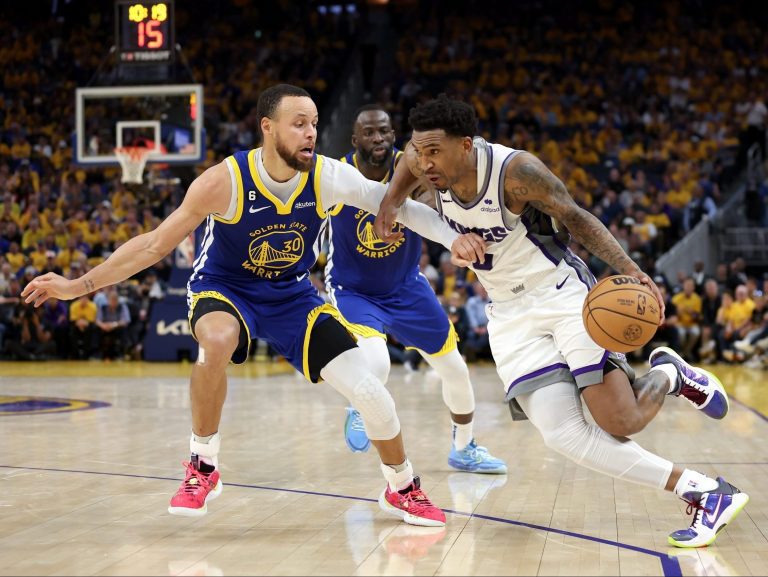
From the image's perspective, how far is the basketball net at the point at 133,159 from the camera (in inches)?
626

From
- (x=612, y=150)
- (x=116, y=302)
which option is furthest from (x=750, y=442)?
(x=612, y=150)

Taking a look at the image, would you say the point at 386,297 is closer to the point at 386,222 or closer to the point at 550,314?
the point at 386,222

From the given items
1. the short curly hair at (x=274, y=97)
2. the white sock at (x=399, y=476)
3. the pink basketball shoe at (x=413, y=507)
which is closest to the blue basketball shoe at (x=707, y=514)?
the pink basketball shoe at (x=413, y=507)

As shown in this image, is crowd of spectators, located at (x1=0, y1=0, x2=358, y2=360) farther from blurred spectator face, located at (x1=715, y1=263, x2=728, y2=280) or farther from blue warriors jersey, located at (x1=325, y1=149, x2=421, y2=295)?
blue warriors jersey, located at (x1=325, y1=149, x2=421, y2=295)

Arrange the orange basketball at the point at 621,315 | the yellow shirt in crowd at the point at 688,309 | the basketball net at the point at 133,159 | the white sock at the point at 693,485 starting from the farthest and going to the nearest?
the basketball net at the point at 133,159
the yellow shirt in crowd at the point at 688,309
the white sock at the point at 693,485
the orange basketball at the point at 621,315

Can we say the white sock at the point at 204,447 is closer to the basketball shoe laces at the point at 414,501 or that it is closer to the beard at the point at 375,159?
the basketball shoe laces at the point at 414,501

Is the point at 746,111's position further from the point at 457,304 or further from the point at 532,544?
the point at 532,544

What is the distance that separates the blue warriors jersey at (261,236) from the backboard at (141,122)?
10815 mm

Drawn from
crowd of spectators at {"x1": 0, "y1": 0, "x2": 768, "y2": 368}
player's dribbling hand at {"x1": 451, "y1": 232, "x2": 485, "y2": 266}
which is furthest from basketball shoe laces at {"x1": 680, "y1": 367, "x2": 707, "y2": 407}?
crowd of spectators at {"x1": 0, "y1": 0, "x2": 768, "y2": 368}

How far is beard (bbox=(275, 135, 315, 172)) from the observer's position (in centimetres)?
489

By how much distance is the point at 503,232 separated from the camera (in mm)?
4754

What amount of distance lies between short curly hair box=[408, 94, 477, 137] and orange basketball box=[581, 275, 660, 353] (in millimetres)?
922

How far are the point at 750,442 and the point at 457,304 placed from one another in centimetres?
792

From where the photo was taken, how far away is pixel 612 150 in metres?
21.2
